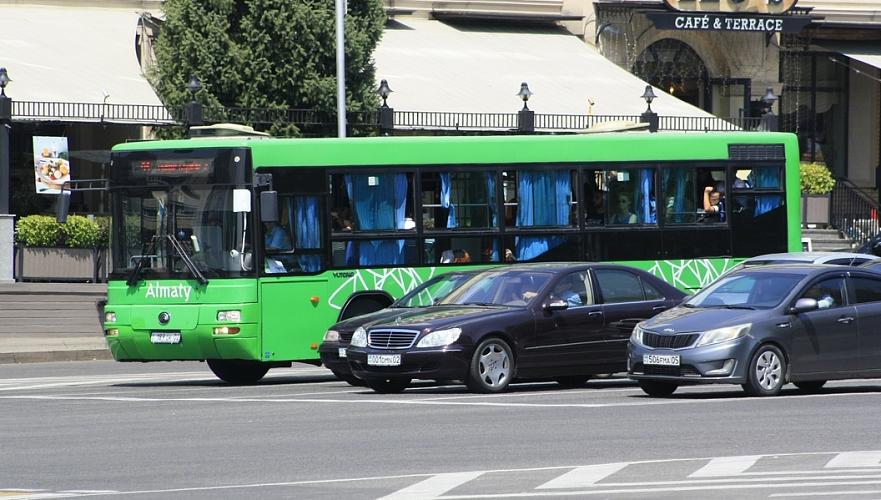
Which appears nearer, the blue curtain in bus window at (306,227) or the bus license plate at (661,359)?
the bus license plate at (661,359)

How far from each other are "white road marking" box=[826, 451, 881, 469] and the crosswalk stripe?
4.77 feet

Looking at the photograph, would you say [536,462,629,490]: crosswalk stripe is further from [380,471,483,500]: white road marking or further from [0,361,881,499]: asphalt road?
[380,471,483,500]: white road marking

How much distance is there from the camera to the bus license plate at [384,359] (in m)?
19.1

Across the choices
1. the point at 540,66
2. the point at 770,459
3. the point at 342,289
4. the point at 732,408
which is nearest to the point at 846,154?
the point at 540,66

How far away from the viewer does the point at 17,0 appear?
1453 inches

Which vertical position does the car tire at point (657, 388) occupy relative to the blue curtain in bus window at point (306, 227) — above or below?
below

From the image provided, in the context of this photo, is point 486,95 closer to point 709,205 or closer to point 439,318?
point 709,205

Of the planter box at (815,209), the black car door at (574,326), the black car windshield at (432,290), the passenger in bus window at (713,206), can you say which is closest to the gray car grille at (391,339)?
the black car windshield at (432,290)

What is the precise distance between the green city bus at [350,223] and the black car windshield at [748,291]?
389 cm

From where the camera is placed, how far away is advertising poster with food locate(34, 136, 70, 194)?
107ft

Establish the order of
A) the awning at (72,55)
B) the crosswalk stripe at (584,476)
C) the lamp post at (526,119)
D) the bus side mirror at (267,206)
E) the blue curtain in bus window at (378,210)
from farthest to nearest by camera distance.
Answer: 1. the lamp post at (526,119)
2. the awning at (72,55)
3. the blue curtain in bus window at (378,210)
4. the bus side mirror at (267,206)
5. the crosswalk stripe at (584,476)

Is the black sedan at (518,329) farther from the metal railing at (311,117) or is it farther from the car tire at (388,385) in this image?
the metal railing at (311,117)

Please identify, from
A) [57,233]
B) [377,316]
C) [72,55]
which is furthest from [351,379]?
[72,55]

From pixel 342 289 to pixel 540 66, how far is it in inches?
744
